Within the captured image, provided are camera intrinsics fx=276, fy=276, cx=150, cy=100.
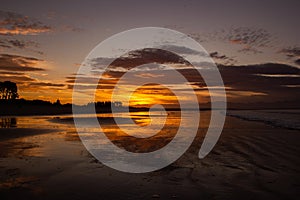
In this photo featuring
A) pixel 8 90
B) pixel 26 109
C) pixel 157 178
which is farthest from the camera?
pixel 8 90

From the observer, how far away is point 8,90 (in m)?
87.9

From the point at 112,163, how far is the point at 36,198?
4.24m

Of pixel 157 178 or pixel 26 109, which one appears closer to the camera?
pixel 157 178

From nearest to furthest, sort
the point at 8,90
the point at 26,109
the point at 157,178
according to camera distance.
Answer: the point at 157,178, the point at 26,109, the point at 8,90

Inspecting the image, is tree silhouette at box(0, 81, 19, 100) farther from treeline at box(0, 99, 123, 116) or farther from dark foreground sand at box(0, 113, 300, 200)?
dark foreground sand at box(0, 113, 300, 200)

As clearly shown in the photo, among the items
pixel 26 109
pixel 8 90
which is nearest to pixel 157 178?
pixel 26 109

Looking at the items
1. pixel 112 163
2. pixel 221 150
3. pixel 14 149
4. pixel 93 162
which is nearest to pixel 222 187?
pixel 112 163

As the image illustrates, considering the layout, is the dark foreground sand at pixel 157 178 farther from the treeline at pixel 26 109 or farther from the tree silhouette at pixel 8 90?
the tree silhouette at pixel 8 90

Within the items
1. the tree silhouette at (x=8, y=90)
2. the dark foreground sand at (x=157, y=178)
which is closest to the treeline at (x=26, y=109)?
the tree silhouette at (x=8, y=90)

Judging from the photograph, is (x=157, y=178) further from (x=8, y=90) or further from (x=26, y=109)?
(x=8, y=90)

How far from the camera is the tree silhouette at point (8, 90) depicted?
87.6m

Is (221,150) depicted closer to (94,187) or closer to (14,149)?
(94,187)

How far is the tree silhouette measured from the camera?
3447 inches

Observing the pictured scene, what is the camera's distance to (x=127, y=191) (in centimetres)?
681
